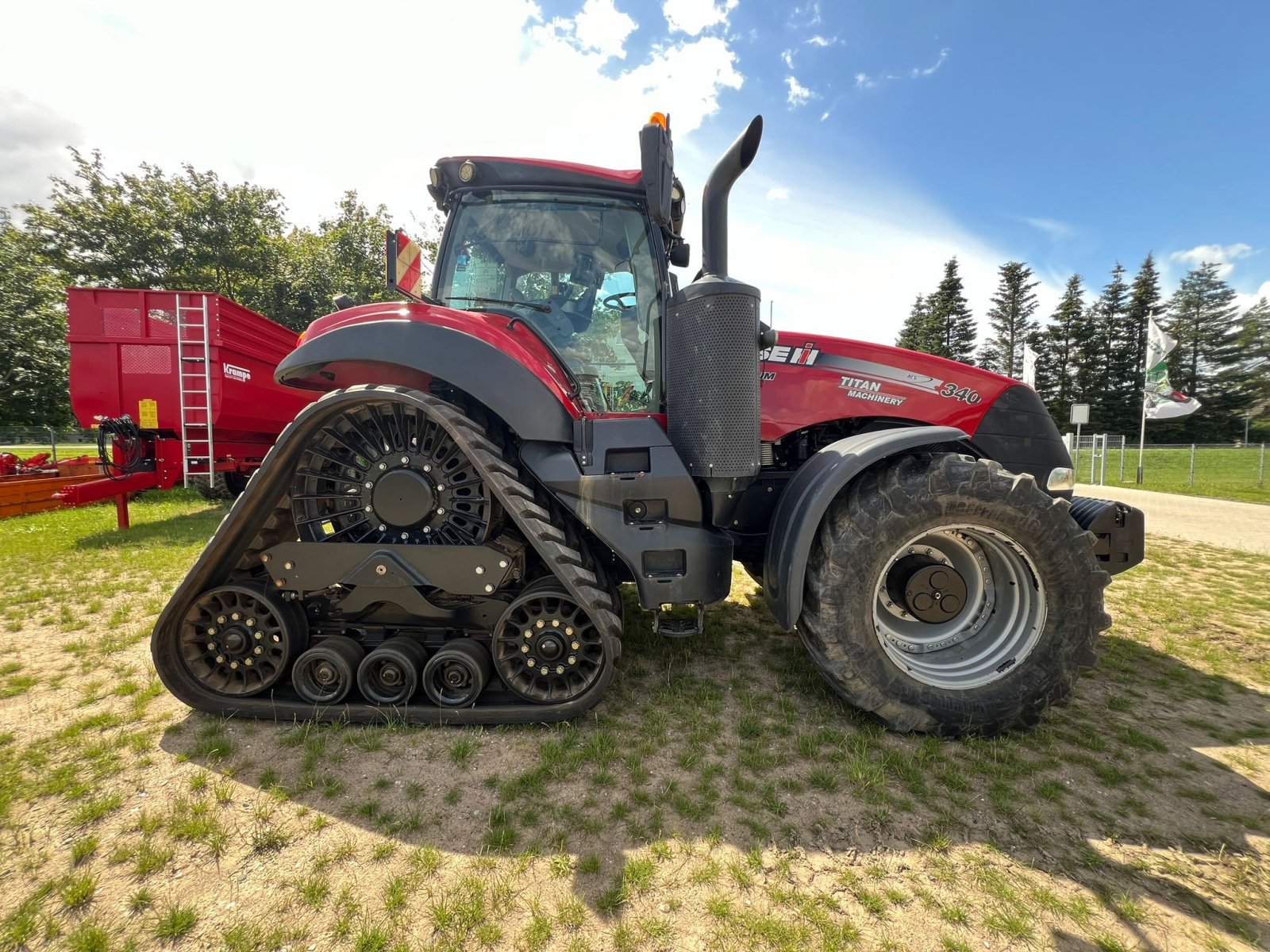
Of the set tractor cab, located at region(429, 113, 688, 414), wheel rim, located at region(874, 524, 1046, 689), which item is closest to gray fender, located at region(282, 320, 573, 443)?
tractor cab, located at region(429, 113, 688, 414)

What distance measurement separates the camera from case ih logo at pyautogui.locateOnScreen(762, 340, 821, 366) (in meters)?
3.22

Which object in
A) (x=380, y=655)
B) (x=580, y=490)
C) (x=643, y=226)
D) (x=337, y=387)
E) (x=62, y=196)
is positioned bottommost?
(x=380, y=655)

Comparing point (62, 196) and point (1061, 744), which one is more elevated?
point (62, 196)

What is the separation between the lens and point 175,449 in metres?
→ 7.40

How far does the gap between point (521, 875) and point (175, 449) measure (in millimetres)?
8448

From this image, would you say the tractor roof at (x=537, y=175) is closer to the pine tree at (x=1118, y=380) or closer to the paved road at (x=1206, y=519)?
the paved road at (x=1206, y=519)

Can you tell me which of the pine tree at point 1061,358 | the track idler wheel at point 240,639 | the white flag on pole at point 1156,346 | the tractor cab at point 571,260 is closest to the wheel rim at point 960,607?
the tractor cab at point 571,260

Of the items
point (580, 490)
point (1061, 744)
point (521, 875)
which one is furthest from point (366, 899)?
point (1061, 744)

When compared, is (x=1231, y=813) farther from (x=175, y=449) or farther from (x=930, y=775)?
(x=175, y=449)

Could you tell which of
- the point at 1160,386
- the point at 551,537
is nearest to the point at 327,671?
the point at 551,537

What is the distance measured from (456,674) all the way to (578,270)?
228 cm

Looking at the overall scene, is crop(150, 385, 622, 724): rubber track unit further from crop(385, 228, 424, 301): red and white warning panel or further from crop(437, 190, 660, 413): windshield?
crop(437, 190, 660, 413): windshield

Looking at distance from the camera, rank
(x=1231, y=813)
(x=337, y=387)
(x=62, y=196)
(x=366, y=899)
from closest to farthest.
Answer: (x=366, y=899) < (x=1231, y=813) < (x=337, y=387) < (x=62, y=196)

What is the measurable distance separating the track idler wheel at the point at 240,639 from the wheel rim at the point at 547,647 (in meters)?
1.10
